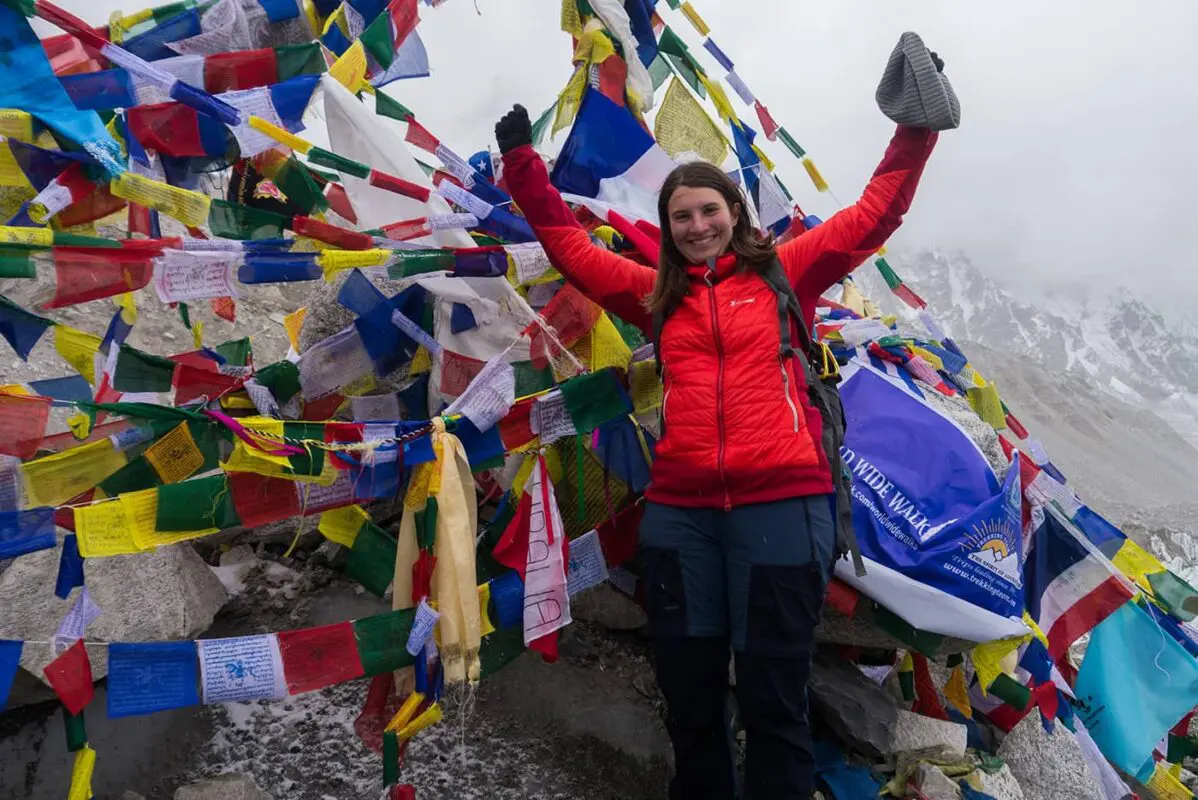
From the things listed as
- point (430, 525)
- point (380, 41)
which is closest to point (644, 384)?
point (430, 525)

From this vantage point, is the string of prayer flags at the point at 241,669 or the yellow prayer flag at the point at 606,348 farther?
the yellow prayer flag at the point at 606,348

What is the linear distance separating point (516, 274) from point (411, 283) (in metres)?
0.90

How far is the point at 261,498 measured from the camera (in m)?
2.91

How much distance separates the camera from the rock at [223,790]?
10.1ft

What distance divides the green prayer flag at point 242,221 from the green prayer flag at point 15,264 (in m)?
1.28

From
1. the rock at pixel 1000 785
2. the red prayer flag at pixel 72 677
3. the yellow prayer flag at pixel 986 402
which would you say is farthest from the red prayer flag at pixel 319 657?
the yellow prayer flag at pixel 986 402

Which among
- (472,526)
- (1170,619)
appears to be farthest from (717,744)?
(1170,619)

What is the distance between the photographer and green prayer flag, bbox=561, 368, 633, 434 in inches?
139

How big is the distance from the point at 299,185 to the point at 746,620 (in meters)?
3.43

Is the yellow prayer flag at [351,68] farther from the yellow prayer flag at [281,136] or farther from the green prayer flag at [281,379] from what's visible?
the green prayer flag at [281,379]

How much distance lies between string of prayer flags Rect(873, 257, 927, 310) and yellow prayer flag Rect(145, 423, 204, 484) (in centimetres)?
526

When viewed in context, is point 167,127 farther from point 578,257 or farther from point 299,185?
point 578,257

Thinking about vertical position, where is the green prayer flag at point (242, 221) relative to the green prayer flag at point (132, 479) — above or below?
above

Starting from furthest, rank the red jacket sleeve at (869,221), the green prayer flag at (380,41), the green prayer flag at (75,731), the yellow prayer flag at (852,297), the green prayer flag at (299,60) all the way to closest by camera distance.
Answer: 1. the yellow prayer flag at (852,297)
2. the green prayer flag at (380,41)
3. the green prayer flag at (299,60)
4. the red jacket sleeve at (869,221)
5. the green prayer flag at (75,731)
